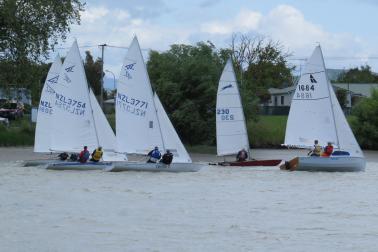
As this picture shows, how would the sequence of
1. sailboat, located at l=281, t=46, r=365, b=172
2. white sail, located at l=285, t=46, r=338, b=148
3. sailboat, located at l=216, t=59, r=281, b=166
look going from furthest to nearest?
sailboat, located at l=216, t=59, r=281, b=166 → white sail, located at l=285, t=46, r=338, b=148 → sailboat, located at l=281, t=46, r=365, b=172

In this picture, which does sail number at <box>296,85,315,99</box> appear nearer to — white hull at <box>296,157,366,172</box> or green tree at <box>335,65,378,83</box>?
white hull at <box>296,157,366,172</box>

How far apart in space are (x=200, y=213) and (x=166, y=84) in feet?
116

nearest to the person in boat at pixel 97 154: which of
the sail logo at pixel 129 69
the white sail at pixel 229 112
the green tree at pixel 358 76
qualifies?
the sail logo at pixel 129 69

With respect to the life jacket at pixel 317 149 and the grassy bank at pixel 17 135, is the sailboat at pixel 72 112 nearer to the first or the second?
the life jacket at pixel 317 149

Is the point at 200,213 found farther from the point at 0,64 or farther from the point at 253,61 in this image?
the point at 253,61

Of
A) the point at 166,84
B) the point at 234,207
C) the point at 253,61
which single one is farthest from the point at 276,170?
the point at 253,61

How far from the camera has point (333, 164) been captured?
125ft

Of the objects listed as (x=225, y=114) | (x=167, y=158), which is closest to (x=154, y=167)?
(x=167, y=158)

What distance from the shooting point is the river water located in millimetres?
19031

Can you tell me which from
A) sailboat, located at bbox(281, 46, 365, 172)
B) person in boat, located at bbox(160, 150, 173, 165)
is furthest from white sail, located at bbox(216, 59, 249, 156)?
person in boat, located at bbox(160, 150, 173, 165)

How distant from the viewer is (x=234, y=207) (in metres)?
25.7

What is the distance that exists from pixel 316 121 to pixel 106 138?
10242 mm

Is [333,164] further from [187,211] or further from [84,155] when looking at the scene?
[187,211]

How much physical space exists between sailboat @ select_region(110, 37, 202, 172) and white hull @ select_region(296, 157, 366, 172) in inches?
213
